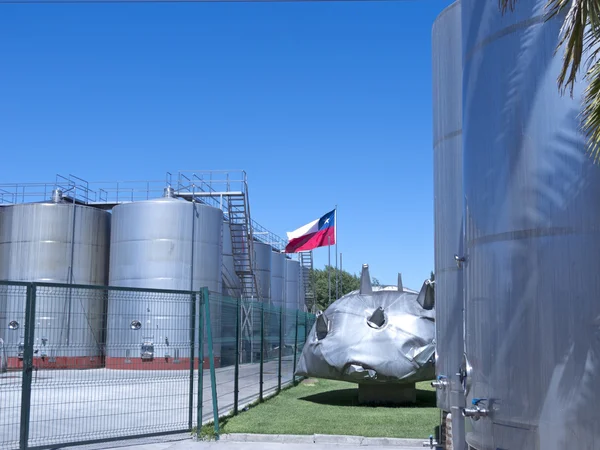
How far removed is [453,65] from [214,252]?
21340 millimetres

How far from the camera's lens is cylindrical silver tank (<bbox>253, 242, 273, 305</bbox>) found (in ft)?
128

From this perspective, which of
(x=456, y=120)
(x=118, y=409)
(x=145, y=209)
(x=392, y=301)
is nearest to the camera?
(x=456, y=120)

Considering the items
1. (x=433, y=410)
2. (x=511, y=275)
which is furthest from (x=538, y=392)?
(x=433, y=410)

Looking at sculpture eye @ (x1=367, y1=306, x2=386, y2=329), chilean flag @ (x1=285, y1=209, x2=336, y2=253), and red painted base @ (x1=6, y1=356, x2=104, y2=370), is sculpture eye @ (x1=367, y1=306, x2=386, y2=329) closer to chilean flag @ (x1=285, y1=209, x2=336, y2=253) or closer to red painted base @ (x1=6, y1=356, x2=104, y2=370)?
red painted base @ (x1=6, y1=356, x2=104, y2=370)

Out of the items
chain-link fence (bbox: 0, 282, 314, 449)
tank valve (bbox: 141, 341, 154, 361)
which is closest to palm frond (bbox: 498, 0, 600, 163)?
chain-link fence (bbox: 0, 282, 314, 449)

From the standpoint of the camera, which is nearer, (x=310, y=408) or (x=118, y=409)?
(x=118, y=409)

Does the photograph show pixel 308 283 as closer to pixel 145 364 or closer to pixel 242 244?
pixel 242 244

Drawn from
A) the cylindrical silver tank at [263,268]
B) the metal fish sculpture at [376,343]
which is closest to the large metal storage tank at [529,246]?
the metal fish sculpture at [376,343]

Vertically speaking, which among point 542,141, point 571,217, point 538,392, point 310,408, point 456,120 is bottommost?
point 310,408

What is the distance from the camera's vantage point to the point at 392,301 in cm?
1638

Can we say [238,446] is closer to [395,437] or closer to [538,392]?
[395,437]

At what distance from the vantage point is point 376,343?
15180mm

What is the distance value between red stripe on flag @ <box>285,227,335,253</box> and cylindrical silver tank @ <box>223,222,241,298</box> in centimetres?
387

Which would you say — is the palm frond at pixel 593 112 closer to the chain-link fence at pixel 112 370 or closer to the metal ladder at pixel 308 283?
the chain-link fence at pixel 112 370
